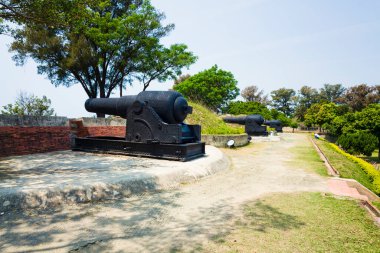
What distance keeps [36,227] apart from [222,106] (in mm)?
47641

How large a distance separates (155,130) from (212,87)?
37583mm

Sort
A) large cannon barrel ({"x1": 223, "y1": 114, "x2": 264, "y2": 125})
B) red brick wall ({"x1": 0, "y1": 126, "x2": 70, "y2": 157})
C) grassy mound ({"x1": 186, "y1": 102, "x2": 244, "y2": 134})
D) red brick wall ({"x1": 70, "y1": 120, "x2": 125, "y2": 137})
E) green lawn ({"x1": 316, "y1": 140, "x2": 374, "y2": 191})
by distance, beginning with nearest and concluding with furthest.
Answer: red brick wall ({"x1": 0, "y1": 126, "x2": 70, "y2": 157}) < green lawn ({"x1": 316, "y1": 140, "x2": 374, "y2": 191}) < red brick wall ({"x1": 70, "y1": 120, "x2": 125, "y2": 137}) < grassy mound ({"x1": 186, "y1": 102, "x2": 244, "y2": 134}) < large cannon barrel ({"x1": 223, "y1": 114, "x2": 264, "y2": 125})

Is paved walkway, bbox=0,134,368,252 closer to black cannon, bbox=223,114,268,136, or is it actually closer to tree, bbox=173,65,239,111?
black cannon, bbox=223,114,268,136

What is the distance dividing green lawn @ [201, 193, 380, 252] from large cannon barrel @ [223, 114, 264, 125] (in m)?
19.1

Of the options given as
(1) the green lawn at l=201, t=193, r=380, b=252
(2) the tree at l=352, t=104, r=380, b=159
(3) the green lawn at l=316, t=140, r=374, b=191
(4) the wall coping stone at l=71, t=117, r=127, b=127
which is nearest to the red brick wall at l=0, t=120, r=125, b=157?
(4) the wall coping stone at l=71, t=117, r=127, b=127

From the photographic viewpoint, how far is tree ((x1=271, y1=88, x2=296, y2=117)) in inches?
2990

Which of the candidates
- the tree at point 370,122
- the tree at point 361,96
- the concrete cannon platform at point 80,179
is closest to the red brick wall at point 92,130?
the concrete cannon platform at point 80,179

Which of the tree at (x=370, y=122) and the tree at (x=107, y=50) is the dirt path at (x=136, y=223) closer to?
the tree at (x=107, y=50)

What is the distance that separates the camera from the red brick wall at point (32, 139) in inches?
296

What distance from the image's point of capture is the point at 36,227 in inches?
130

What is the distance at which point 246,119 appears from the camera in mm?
23984

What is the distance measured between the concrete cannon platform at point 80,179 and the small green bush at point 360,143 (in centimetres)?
1904

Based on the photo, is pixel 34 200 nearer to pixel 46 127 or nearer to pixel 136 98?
pixel 136 98

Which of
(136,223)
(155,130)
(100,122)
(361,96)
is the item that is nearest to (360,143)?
(155,130)
